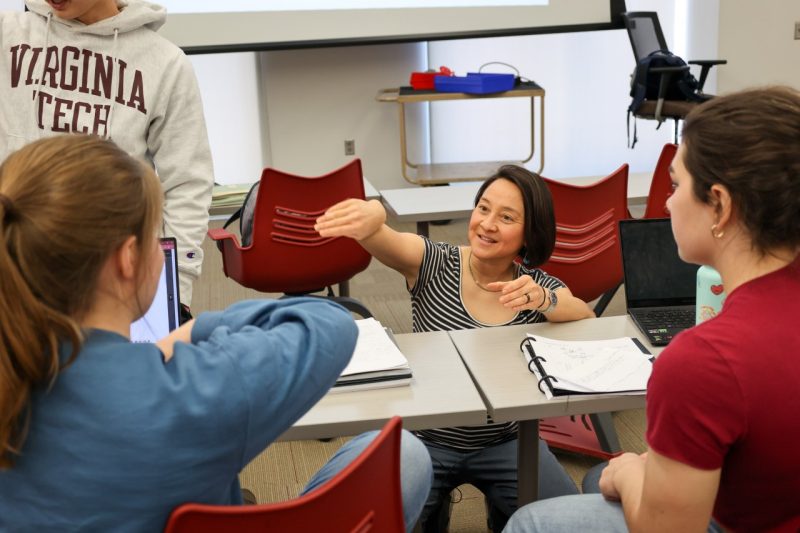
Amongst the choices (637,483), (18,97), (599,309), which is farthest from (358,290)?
(637,483)

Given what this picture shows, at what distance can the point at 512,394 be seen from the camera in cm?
158

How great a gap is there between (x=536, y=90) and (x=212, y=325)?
4366 millimetres

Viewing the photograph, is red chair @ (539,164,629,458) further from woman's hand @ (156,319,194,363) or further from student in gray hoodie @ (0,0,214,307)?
woman's hand @ (156,319,194,363)

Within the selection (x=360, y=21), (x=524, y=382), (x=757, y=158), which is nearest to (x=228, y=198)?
(x=524, y=382)

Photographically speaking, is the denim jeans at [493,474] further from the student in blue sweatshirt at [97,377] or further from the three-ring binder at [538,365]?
the student in blue sweatshirt at [97,377]

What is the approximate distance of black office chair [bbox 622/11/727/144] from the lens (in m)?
5.16

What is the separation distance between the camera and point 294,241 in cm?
299

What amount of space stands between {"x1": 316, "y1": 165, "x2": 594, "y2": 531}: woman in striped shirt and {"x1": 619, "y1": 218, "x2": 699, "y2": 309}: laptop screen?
0.13 metres

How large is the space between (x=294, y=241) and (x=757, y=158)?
208 centimetres

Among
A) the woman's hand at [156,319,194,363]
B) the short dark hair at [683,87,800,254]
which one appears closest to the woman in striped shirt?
the woman's hand at [156,319,194,363]

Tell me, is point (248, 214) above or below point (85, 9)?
below

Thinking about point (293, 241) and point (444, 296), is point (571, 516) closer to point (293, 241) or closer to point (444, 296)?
point (444, 296)

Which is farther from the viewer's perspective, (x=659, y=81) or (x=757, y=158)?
(x=659, y=81)

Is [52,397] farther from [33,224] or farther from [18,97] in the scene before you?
[18,97]
